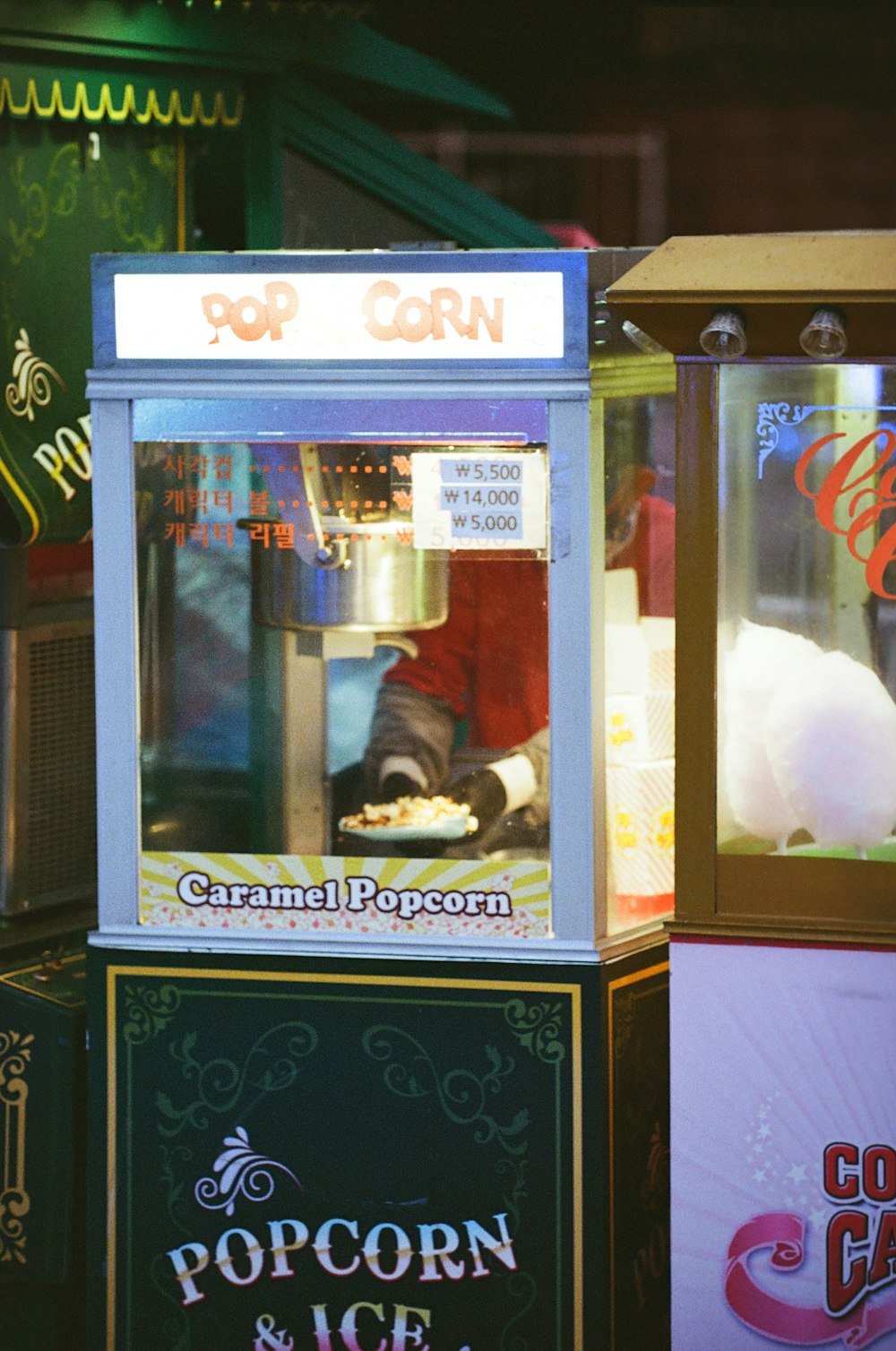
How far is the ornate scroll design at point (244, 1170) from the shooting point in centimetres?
399

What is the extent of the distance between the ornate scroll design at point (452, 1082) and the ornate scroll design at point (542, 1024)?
7 centimetres

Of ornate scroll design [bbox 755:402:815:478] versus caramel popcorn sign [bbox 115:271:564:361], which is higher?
caramel popcorn sign [bbox 115:271:564:361]

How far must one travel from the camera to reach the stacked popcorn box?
13.3 ft

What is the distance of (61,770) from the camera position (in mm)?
5035

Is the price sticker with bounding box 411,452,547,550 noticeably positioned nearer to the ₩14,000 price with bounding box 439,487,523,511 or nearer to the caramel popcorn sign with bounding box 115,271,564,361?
the ₩14,000 price with bounding box 439,487,523,511

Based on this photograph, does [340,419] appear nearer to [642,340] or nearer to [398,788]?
[642,340]

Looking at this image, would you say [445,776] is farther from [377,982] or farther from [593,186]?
[593,186]

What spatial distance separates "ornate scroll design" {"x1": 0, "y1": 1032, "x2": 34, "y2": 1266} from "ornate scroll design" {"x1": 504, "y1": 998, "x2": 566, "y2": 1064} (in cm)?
130

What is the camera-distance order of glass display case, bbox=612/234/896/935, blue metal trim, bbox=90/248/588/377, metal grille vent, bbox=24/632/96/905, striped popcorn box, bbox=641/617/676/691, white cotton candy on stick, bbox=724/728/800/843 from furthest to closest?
metal grille vent, bbox=24/632/96/905 → striped popcorn box, bbox=641/617/676/691 → blue metal trim, bbox=90/248/588/377 → white cotton candy on stick, bbox=724/728/800/843 → glass display case, bbox=612/234/896/935

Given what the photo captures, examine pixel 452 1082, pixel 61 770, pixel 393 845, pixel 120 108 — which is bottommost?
pixel 452 1082

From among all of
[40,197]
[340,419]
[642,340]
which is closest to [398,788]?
[340,419]

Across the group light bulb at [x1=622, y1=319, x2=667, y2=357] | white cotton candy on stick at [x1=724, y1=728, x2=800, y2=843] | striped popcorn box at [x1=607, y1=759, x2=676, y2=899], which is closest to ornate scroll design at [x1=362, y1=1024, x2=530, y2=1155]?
striped popcorn box at [x1=607, y1=759, x2=676, y2=899]

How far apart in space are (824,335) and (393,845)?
4.99 feet

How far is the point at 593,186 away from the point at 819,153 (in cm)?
178
